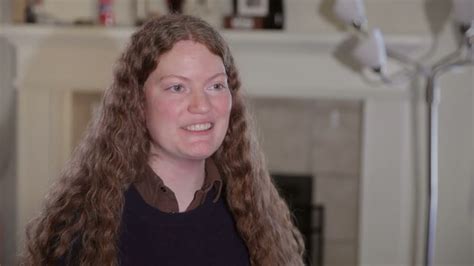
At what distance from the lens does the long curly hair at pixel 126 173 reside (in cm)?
115

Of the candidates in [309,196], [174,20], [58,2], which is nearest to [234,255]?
[174,20]

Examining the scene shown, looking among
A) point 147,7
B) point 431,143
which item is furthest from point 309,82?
point 147,7

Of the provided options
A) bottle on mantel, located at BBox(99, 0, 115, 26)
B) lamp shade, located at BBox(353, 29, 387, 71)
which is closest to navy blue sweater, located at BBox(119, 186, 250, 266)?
→ lamp shade, located at BBox(353, 29, 387, 71)

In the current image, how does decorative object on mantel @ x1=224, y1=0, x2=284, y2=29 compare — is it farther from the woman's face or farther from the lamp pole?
the woman's face

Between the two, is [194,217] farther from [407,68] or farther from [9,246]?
[9,246]

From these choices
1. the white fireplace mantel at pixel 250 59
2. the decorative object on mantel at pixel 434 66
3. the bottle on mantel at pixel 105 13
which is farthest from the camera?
the bottle on mantel at pixel 105 13

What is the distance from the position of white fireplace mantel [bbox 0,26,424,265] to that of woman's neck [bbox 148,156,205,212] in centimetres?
177

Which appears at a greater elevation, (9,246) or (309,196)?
(309,196)

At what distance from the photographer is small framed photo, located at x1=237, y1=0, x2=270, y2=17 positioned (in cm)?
295

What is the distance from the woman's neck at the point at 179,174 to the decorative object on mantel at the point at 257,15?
1820 mm

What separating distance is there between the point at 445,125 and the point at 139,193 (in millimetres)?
2025

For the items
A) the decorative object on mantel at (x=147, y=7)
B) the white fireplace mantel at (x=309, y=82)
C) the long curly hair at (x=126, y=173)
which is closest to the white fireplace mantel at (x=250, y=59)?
the white fireplace mantel at (x=309, y=82)

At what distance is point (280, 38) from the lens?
2918mm

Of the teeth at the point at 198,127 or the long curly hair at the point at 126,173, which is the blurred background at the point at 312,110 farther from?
the teeth at the point at 198,127
